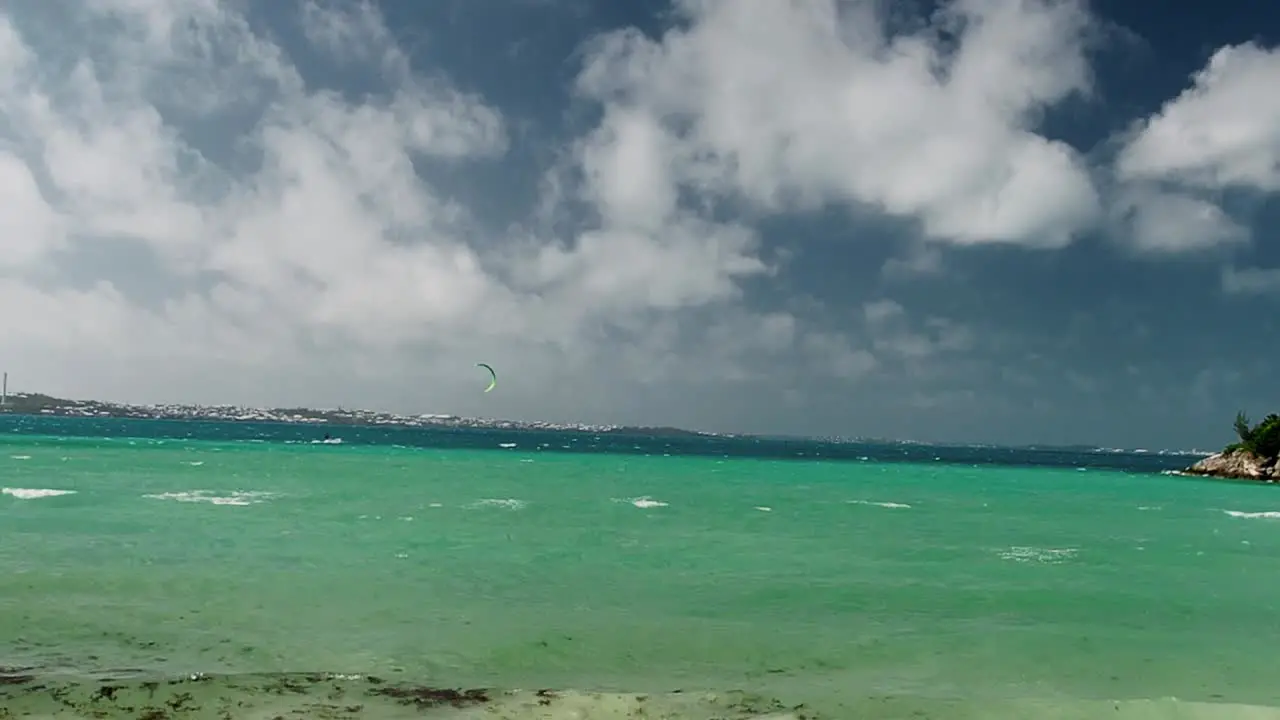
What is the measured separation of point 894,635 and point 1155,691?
4549 millimetres

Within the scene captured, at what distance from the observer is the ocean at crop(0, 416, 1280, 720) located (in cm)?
1230

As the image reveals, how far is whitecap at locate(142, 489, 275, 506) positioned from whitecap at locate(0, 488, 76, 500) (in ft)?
12.4

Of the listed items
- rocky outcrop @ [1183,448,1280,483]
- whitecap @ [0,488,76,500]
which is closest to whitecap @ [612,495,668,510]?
whitecap @ [0,488,76,500]

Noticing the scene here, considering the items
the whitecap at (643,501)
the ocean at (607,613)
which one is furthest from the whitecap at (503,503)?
the whitecap at (643,501)

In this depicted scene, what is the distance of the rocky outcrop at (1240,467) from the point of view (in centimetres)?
8331

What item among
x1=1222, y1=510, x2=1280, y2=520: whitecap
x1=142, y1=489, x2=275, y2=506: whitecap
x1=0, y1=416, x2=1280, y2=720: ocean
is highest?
x1=1222, y1=510, x2=1280, y2=520: whitecap

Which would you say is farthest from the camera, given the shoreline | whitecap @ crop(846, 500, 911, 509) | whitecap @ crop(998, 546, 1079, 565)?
whitecap @ crop(846, 500, 911, 509)

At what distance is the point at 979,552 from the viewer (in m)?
29.7

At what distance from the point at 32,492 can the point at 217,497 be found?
7683mm

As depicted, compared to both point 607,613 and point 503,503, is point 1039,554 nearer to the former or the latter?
point 607,613

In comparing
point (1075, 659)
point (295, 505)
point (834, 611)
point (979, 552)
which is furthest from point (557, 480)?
point (1075, 659)

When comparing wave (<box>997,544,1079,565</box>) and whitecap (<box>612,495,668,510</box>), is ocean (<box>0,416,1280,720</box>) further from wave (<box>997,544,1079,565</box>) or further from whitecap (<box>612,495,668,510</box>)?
whitecap (<box>612,495,668,510</box>)

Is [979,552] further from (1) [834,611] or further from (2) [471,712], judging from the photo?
(2) [471,712]

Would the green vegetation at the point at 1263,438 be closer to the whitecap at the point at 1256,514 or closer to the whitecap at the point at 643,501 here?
the whitecap at the point at 1256,514
